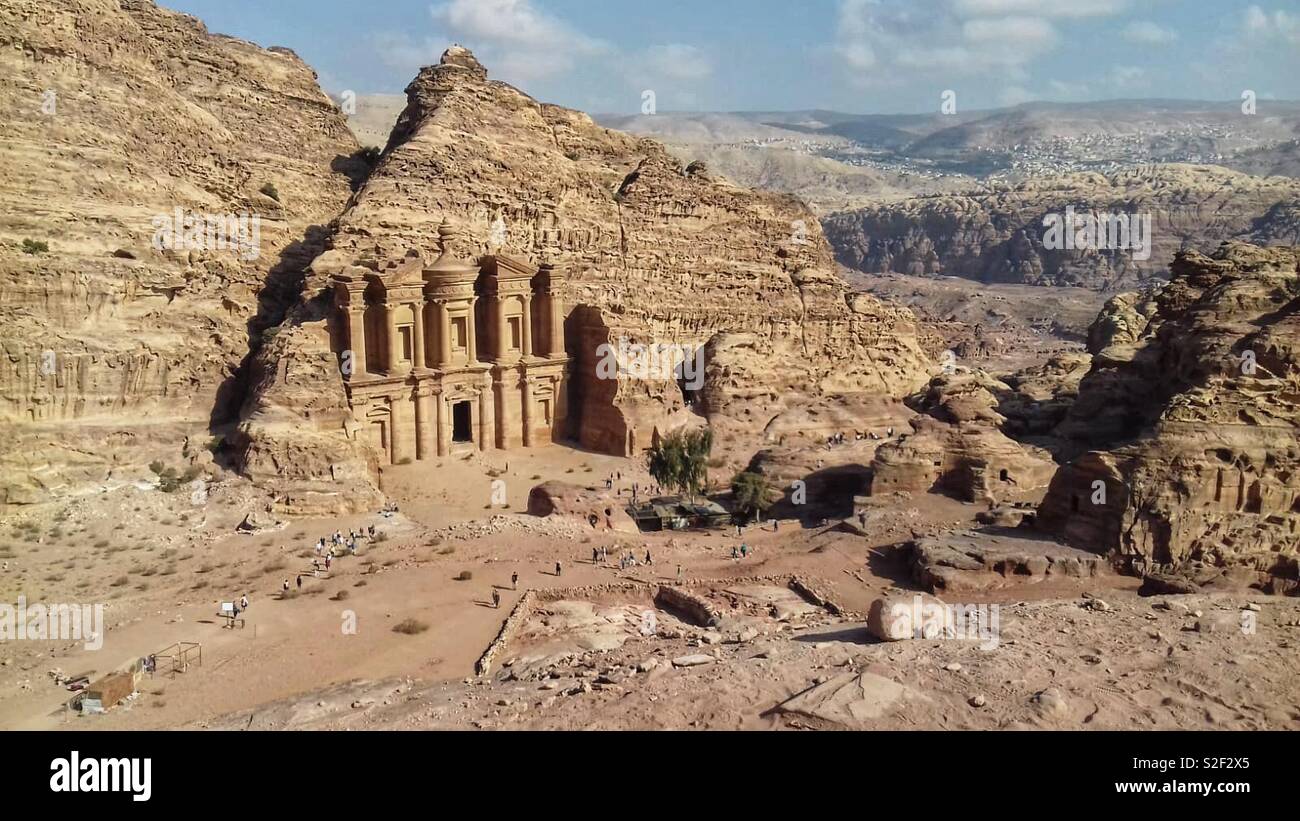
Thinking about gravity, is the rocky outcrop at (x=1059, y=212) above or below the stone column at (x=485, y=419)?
above

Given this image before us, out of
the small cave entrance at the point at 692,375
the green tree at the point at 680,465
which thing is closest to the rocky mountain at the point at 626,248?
the small cave entrance at the point at 692,375

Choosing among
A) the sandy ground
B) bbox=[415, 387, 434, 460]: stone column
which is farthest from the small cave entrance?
bbox=[415, 387, 434, 460]: stone column

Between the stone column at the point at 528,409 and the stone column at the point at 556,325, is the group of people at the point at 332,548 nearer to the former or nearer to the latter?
the stone column at the point at 528,409

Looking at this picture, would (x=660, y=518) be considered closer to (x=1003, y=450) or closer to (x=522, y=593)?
(x=522, y=593)

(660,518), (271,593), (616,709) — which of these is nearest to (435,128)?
(660,518)

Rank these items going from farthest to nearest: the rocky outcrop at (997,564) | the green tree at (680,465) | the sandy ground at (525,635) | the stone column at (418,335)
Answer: the stone column at (418,335) → the green tree at (680,465) → the rocky outcrop at (997,564) → the sandy ground at (525,635)

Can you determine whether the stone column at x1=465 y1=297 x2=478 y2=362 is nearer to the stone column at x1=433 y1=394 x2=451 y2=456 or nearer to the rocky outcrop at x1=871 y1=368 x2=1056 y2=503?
the stone column at x1=433 y1=394 x2=451 y2=456

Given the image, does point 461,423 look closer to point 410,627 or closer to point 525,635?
point 410,627
